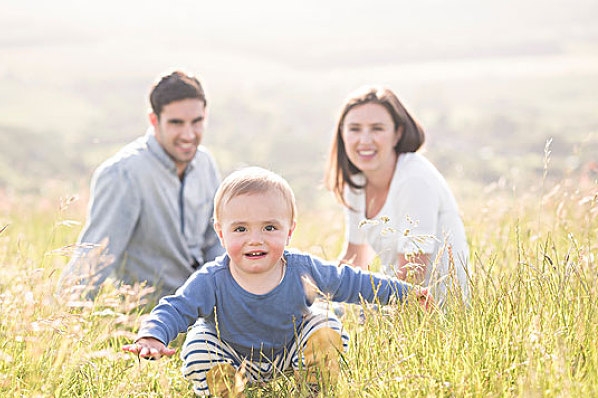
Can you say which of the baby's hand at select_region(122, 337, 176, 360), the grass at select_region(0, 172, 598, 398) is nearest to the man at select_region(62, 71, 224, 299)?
the grass at select_region(0, 172, 598, 398)

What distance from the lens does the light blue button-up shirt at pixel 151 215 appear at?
5.23m

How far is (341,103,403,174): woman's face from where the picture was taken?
4668 millimetres

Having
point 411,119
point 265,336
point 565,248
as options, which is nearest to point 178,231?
point 411,119

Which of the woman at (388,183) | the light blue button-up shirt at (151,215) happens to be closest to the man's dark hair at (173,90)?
the light blue button-up shirt at (151,215)

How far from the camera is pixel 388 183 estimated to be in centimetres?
482

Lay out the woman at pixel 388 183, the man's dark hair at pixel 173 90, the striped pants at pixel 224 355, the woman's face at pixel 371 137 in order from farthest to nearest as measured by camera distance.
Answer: the man's dark hair at pixel 173 90, the woman's face at pixel 371 137, the woman at pixel 388 183, the striped pants at pixel 224 355

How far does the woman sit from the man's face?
3.44ft

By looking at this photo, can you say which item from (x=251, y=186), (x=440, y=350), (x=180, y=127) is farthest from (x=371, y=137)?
(x=440, y=350)

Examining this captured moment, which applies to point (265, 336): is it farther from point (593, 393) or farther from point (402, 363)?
point (593, 393)

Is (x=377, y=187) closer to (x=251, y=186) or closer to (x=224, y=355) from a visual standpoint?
(x=251, y=186)

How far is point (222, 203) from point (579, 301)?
1519 millimetres

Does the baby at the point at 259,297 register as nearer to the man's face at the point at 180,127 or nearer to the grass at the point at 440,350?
the grass at the point at 440,350

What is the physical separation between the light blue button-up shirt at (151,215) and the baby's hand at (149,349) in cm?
220

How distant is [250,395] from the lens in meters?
3.32
